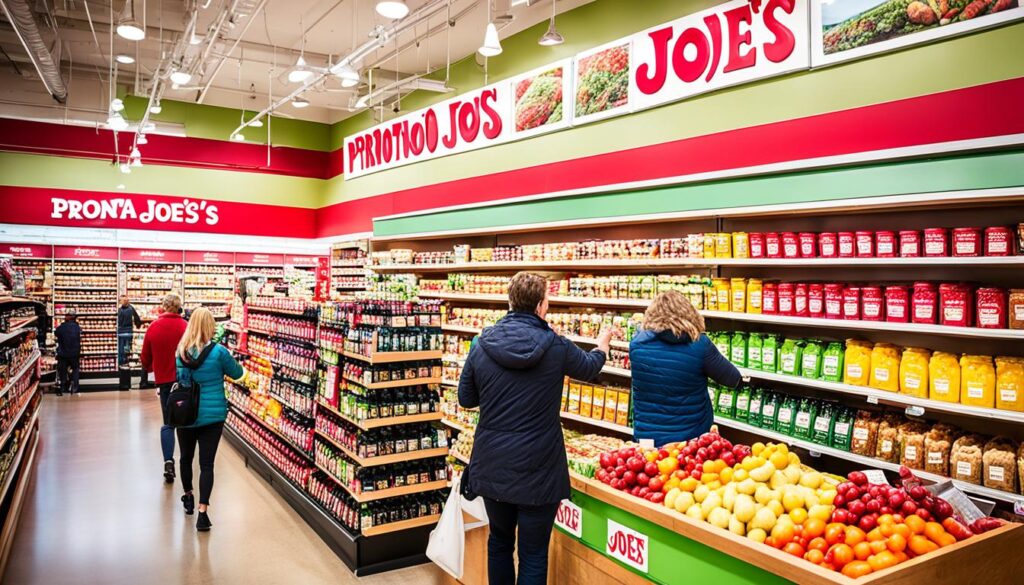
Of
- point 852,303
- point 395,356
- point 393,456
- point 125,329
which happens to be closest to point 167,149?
point 125,329

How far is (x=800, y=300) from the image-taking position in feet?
14.3

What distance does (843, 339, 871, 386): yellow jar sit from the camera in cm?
402

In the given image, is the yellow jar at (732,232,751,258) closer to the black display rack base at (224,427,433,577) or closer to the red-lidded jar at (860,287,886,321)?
the red-lidded jar at (860,287,886,321)

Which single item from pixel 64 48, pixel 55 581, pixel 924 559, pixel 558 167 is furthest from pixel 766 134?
pixel 64 48

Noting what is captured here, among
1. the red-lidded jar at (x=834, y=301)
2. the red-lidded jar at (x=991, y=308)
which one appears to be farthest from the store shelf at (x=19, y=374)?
the red-lidded jar at (x=991, y=308)

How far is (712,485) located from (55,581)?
15.3 ft

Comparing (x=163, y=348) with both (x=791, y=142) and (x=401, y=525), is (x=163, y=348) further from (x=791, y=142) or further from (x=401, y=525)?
(x=791, y=142)

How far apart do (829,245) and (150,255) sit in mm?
13445

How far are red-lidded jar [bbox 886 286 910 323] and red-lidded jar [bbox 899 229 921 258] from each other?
7.8 inches

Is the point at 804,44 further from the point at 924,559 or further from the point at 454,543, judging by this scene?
the point at 454,543

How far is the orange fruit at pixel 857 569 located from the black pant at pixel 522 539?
4.20ft

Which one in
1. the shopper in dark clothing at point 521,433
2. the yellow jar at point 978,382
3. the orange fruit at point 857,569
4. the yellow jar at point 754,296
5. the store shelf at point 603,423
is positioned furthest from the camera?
the store shelf at point 603,423

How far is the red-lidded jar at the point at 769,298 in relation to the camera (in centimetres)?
453

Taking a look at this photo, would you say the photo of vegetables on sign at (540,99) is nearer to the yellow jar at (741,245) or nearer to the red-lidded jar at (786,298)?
the yellow jar at (741,245)
